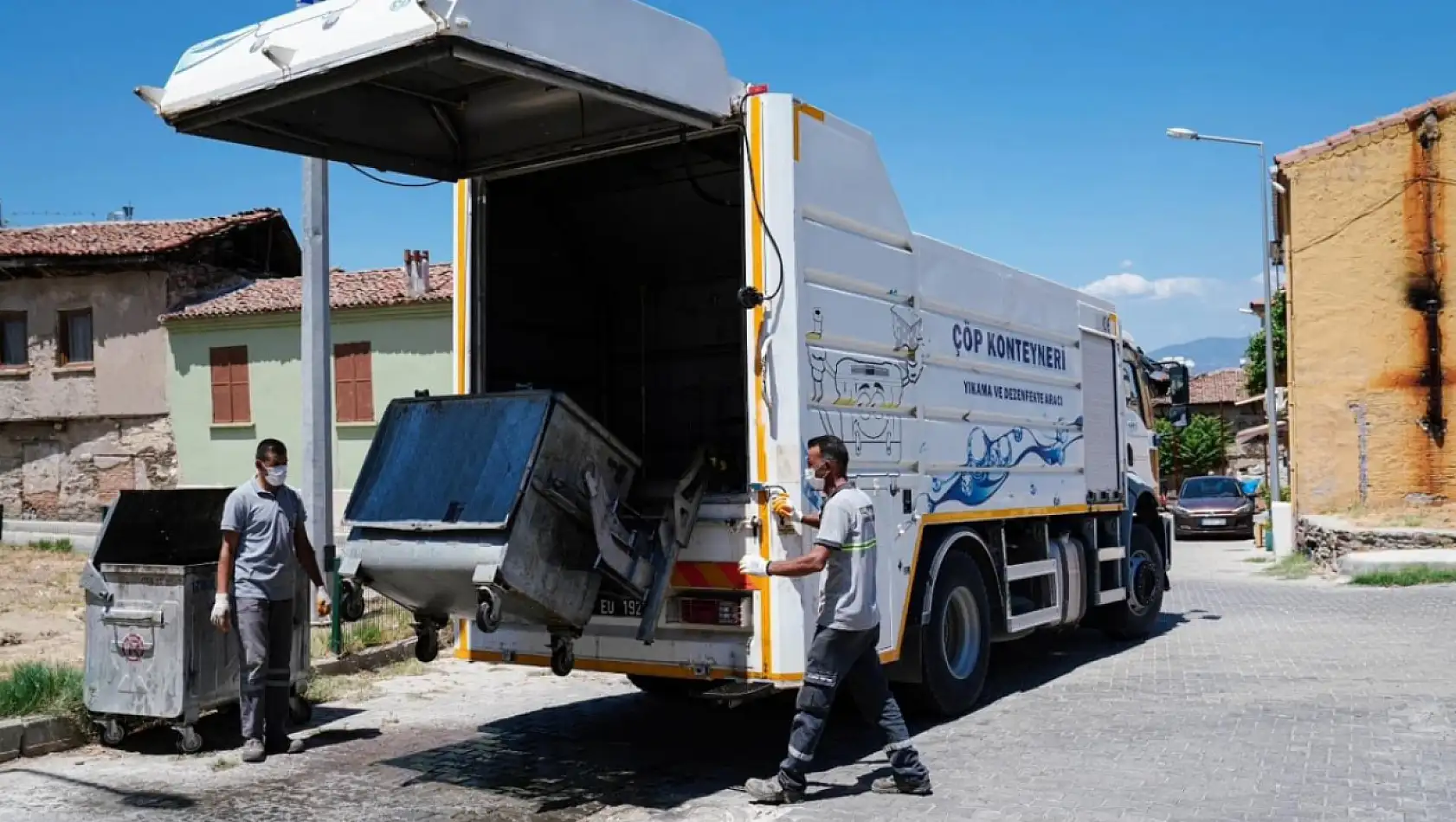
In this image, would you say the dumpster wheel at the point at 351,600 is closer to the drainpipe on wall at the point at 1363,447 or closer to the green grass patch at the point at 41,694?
the green grass patch at the point at 41,694

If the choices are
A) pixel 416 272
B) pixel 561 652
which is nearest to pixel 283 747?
pixel 561 652

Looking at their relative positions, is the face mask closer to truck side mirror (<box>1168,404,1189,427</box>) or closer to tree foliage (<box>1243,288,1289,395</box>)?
truck side mirror (<box>1168,404,1189,427</box>)

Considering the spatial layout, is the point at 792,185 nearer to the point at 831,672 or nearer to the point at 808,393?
the point at 808,393

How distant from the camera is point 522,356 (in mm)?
7785

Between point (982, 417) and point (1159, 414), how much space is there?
200 inches

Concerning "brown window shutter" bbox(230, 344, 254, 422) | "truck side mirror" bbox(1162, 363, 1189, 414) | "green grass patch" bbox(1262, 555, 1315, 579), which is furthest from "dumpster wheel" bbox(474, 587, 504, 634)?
"brown window shutter" bbox(230, 344, 254, 422)

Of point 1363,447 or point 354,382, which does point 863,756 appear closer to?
point 1363,447

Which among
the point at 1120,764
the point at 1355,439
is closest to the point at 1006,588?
the point at 1120,764

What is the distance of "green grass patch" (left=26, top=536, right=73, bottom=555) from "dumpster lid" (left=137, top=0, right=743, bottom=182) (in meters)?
16.7

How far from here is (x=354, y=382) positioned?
24766 millimetres

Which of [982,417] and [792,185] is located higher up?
[792,185]

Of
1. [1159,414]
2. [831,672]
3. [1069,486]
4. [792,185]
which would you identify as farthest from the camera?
[1159,414]

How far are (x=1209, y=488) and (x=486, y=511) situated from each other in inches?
1021

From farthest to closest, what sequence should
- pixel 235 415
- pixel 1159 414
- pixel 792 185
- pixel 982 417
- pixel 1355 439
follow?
1. pixel 235 415
2. pixel 1355 439
3. pixel 1159 414
4. pixel 982 417
5. pixel 792 185
